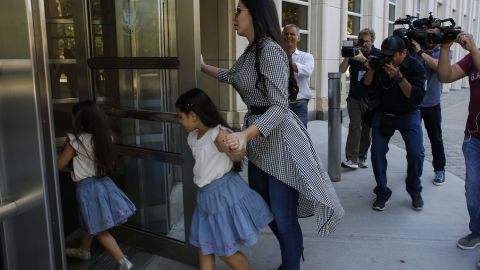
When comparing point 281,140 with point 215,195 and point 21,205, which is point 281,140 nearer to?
point 215,195


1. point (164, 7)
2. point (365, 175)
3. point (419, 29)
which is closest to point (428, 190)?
point (365, 175)

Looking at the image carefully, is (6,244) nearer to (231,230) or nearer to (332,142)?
(231,230)

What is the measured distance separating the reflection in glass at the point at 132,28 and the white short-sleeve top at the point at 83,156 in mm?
694

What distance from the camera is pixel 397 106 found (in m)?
4.24

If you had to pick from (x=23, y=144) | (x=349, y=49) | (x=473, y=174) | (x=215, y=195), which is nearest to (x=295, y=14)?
(x=349, y=49)

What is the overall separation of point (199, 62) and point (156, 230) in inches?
55.2

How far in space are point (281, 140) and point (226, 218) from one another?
0.53 m

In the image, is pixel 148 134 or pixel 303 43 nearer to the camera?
pixel 148 134

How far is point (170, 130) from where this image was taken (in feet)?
10.3

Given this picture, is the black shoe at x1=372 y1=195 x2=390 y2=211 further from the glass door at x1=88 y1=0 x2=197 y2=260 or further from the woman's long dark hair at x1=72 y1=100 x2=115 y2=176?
the woman's long dark hair at x1=72 y1=100 x2=115 y2=176

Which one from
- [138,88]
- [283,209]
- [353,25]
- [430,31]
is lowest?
[283,209]

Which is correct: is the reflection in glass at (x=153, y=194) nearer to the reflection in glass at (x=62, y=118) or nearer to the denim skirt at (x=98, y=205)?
the denim skirt at (x=98, y=205)

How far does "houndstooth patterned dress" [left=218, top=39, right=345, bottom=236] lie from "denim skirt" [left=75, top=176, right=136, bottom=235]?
101 cm

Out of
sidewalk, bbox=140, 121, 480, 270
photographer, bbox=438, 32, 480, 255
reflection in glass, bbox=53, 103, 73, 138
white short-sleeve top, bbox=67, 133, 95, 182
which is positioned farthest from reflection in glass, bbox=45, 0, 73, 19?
photographer, bbox=438, 32, 480, 255
